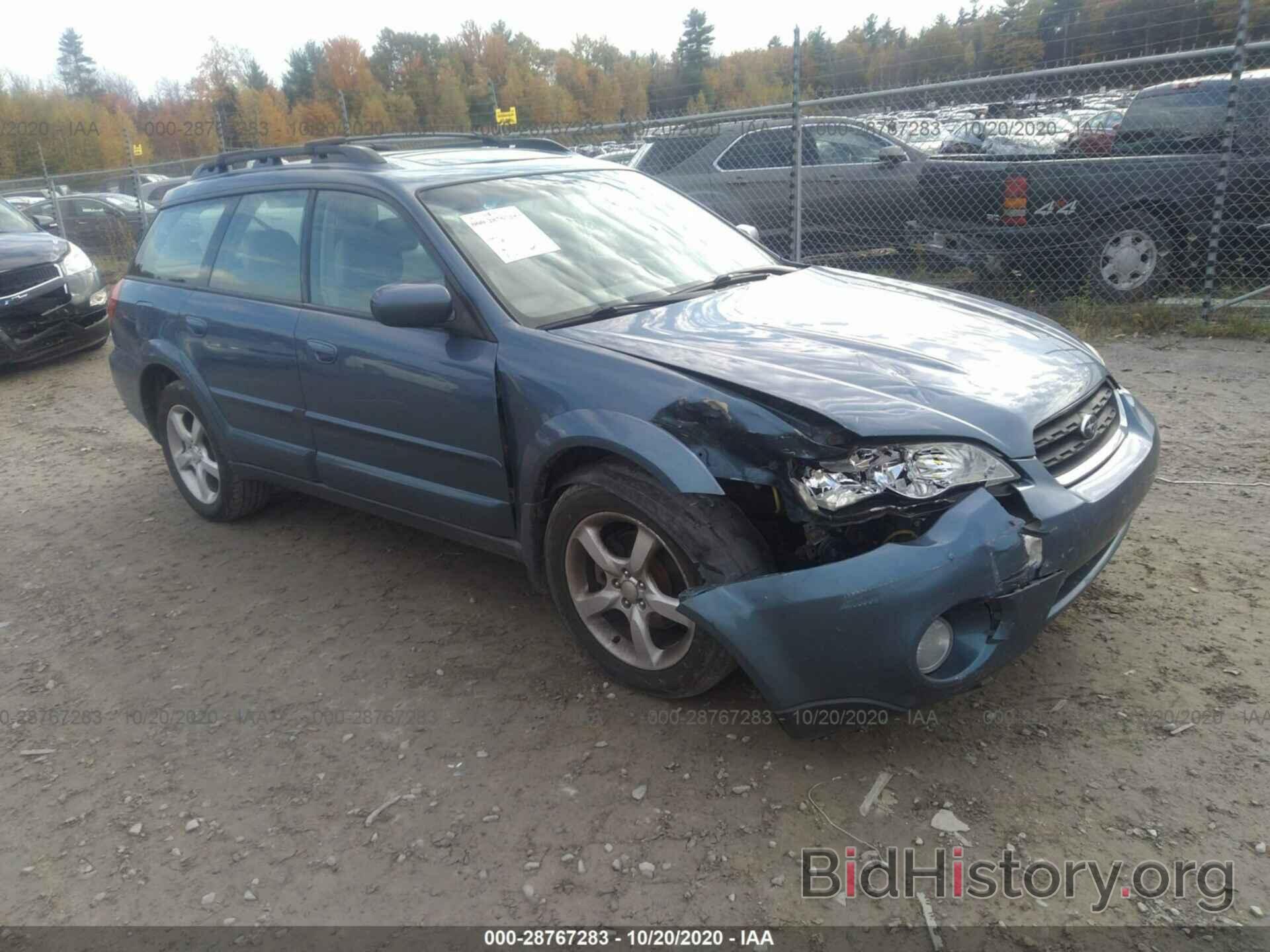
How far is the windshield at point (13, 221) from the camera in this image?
9727mm

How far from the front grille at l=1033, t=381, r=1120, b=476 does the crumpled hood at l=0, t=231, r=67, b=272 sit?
362 inches

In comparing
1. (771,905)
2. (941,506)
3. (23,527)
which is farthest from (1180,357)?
(23,527)

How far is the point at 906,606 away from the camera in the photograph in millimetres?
2439

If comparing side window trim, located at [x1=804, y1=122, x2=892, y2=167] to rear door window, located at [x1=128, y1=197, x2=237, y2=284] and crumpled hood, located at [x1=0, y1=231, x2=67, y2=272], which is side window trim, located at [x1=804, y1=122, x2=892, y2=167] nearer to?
rear door window, located at [x1=128, y1=197, x2=237, y2=284]

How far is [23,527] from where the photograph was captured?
5277 millimetres

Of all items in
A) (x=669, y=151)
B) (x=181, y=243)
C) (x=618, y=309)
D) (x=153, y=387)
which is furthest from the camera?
(x=669, y=151)

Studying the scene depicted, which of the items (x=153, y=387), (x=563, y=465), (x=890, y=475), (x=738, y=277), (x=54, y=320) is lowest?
(x=54, y=320)

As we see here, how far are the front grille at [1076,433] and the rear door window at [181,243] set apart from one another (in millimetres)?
3706

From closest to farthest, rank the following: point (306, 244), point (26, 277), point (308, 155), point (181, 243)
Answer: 1. point (306, 244)
2. point (308, 155)
3. point (181, 243)
4. point (26, 277)

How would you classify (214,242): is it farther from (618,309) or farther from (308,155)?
(618,309)

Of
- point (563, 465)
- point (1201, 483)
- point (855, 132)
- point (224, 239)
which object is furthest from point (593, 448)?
point (855, 132)

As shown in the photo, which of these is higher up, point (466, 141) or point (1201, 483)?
point (466, 141)

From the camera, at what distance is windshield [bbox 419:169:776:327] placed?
11.4 feet

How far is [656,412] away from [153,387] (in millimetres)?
3467
